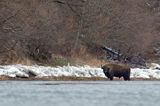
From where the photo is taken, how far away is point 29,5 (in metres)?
43.3

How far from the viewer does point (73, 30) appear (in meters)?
49.6

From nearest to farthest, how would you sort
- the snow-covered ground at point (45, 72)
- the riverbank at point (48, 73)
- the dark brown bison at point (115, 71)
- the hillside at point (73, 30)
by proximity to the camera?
1. the riverbank at point (48, 73)
2. the snow-covered ground at point (45, 72)
3. the dark brown bison at point (115, 71)
4. the hillside at point (73, 30)

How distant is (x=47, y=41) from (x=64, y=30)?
4326mm

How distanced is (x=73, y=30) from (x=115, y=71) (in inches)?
468

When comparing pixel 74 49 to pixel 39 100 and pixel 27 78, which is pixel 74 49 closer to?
pixel 27 78

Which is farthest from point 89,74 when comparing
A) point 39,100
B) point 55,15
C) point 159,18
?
point 159,18

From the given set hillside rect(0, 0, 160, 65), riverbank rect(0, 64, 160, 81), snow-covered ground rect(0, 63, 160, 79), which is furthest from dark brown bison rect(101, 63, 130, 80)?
hillside rect(0, 0, 160, 65)

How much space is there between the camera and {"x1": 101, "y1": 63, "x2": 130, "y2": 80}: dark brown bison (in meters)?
37.9

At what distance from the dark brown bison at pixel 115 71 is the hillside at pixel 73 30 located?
571cm

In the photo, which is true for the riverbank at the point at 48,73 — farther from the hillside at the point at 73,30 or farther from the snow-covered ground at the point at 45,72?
the hillside at the point at 73,30

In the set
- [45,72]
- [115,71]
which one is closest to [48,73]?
[45,72]

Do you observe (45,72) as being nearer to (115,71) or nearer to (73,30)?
(115,71)

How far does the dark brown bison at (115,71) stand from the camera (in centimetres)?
3794

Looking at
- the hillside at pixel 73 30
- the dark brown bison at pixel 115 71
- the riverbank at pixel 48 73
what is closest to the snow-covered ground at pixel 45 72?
the riverbank at pixel 48 73
